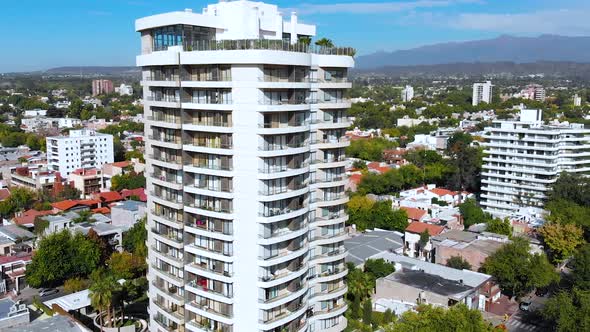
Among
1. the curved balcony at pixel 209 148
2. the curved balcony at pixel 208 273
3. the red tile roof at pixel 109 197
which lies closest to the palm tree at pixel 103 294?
the curved balcony at pixel 208 273

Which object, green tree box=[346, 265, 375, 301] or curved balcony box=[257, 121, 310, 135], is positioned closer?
curved balcony box=[257, 121, 310, 135]

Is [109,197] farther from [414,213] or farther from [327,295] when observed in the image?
[327,295]

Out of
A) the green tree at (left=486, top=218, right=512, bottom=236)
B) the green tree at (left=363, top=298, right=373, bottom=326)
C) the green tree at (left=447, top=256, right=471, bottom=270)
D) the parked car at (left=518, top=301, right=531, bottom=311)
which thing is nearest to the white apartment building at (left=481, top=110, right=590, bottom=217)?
the green tree at (left=486, top=218, right=512, bottom=236)

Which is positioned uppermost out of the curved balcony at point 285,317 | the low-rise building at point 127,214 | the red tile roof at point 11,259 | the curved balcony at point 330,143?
the curved balcony at point 330,143

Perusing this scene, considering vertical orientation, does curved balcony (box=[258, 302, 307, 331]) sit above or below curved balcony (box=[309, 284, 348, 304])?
above

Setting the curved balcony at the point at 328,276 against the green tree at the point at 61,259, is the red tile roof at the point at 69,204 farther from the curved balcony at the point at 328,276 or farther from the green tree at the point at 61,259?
the curved balcony at the point at 328,276

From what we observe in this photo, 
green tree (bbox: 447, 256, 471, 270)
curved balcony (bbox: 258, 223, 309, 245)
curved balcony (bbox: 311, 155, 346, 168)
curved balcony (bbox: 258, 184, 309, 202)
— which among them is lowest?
green tree (bbox: 447, 256, 471, 270)

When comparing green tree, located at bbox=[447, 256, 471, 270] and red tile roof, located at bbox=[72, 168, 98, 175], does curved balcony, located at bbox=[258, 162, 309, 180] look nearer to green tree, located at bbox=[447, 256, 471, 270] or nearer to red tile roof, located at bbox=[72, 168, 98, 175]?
green tree, located at bbox=[447, 256, 471, 270]
